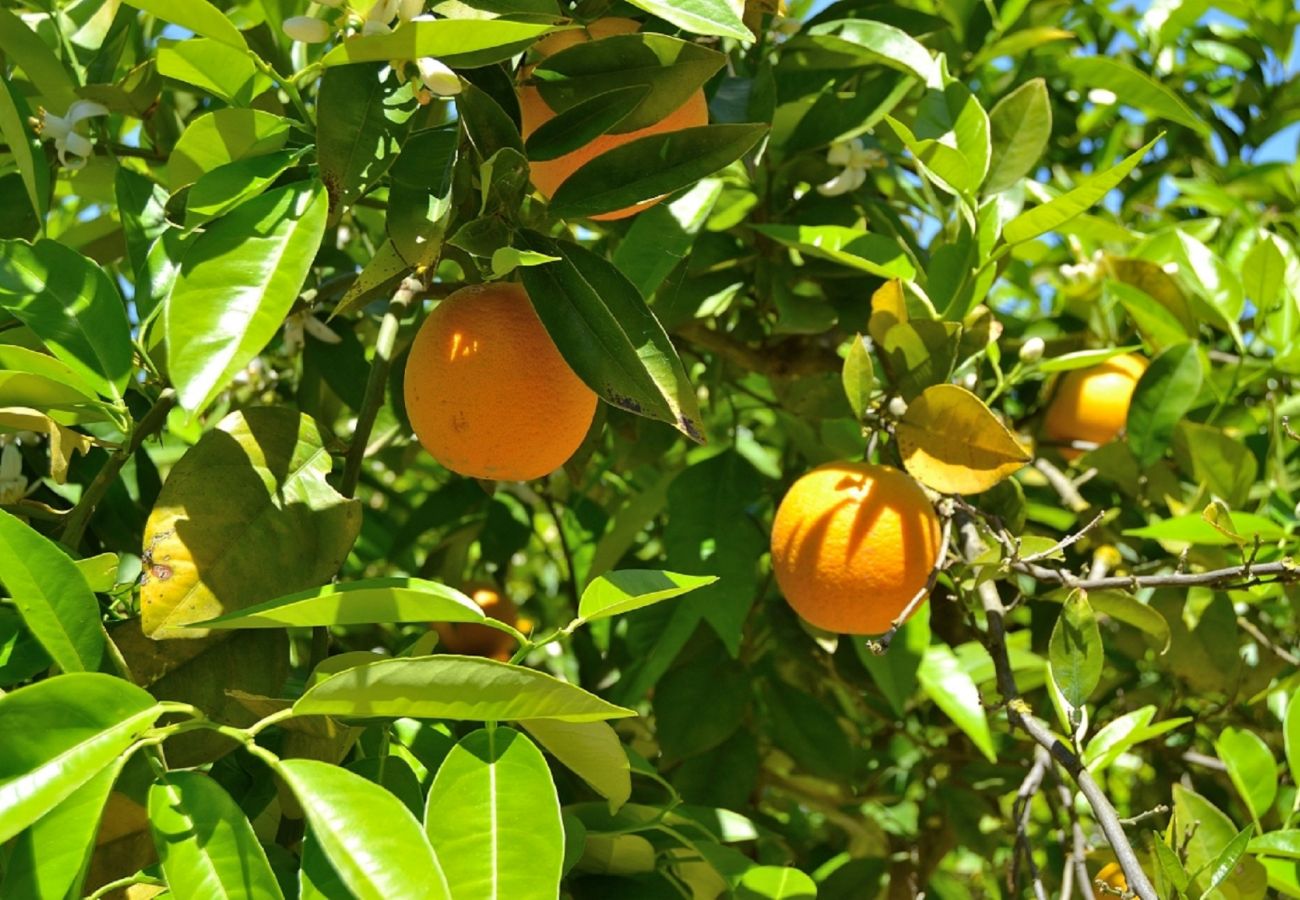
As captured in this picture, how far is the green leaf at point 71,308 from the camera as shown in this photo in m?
0.91

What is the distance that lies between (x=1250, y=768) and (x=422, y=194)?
98cm

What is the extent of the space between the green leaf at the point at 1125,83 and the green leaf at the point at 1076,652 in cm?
78

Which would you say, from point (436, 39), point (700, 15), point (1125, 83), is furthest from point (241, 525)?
point (1125, 83)

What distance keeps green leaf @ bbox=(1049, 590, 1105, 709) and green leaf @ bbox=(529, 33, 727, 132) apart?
486 millimetres

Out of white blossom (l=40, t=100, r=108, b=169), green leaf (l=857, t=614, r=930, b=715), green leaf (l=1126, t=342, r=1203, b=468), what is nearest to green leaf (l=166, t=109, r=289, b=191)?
white blossom (l=40, t=100, r=108, b=169)

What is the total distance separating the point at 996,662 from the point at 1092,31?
4.80 feet

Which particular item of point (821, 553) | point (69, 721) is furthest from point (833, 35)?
point (69, 721)

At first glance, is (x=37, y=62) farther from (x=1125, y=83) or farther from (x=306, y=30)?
(x=1125, y=83)

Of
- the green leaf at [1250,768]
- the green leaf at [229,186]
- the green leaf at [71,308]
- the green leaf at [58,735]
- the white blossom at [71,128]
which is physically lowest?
the green leaf at [1250,768]

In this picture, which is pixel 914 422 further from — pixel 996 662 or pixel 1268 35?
pixel 1268 35

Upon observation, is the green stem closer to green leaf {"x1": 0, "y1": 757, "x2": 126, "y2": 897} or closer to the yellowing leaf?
green leaf {"x1": 0, "y1": 757, "x2": 126, "y2": 897}

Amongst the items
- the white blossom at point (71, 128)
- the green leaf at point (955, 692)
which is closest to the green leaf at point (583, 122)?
the white blossom at point (71, 128)

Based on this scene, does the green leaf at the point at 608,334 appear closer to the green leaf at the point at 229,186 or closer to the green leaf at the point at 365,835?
the green leaf at the point at 229,186

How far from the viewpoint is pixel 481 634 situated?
1.55 metres
